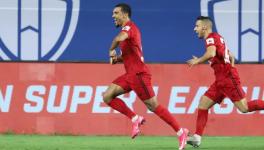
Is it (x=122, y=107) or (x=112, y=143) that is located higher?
(x=122, y=107)

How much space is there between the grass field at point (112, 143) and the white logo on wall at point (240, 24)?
2398 mm

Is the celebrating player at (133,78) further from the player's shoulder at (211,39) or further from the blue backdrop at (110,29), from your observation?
the blue backdrop at (110,29)

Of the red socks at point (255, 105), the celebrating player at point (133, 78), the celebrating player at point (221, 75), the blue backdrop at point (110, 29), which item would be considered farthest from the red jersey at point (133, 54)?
the blue backdrop at point (110, 29)

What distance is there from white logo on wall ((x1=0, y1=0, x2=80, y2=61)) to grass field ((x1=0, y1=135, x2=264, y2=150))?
2186mm

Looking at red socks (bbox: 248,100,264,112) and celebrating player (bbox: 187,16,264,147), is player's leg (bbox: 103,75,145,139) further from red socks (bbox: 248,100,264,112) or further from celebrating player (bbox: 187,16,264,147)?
red socks (bbox: 248,100,264,112)

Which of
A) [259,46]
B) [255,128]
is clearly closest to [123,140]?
[255,128]

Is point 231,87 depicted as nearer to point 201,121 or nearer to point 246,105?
point 246,105

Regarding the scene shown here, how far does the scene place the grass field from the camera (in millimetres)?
12977

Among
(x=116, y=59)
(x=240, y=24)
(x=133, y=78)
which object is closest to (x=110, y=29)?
(x=240, y=24)

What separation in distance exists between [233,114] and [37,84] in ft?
11.6

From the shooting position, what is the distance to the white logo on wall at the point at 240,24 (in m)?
17.3

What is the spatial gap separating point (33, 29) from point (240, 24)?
3.91 m

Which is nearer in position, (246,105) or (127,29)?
(127,29)

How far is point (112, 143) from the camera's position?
1393cm
